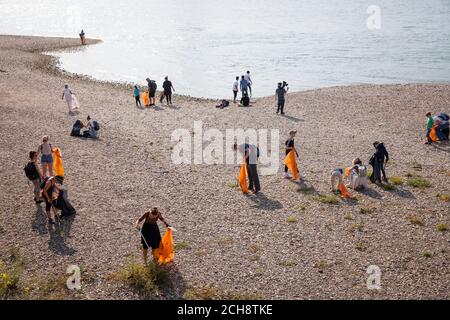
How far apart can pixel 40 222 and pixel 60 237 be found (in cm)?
122

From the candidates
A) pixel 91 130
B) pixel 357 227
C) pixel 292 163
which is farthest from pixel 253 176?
pixel 91 130

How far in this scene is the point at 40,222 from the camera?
12953 mm

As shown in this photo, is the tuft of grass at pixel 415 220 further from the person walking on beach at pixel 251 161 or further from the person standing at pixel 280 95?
the person standing at pixel 280 95

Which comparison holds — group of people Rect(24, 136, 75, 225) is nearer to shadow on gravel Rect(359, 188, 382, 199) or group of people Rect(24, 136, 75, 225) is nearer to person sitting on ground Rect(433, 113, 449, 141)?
shadow on gravel Rect(359, 188, 382, 199)

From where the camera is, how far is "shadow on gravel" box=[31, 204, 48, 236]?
40.9ft

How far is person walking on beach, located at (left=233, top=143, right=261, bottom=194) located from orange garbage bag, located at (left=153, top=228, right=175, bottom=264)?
5107 millimetres

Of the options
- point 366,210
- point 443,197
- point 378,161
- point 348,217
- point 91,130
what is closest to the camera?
point 348,217

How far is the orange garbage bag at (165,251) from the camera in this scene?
10922mm

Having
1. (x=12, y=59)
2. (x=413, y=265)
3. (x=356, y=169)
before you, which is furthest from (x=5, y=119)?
(x=12, y=59)

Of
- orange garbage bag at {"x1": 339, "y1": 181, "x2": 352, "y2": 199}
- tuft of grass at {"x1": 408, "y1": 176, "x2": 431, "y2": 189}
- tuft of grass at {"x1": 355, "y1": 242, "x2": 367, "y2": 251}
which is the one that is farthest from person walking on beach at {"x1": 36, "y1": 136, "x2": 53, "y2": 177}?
tuft of grass at {"x1": 408, "y1": 176, "x2": 431, "y2": 189}

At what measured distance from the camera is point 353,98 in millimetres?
31969

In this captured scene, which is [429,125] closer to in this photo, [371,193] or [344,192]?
[371,193]

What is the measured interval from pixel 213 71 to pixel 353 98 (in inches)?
909

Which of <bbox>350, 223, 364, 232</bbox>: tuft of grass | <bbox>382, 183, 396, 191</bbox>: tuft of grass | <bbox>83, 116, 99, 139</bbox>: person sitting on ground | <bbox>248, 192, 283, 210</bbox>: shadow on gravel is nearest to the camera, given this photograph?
<bbox>350, 223, 364, 232</bbox>: tuft of grass
